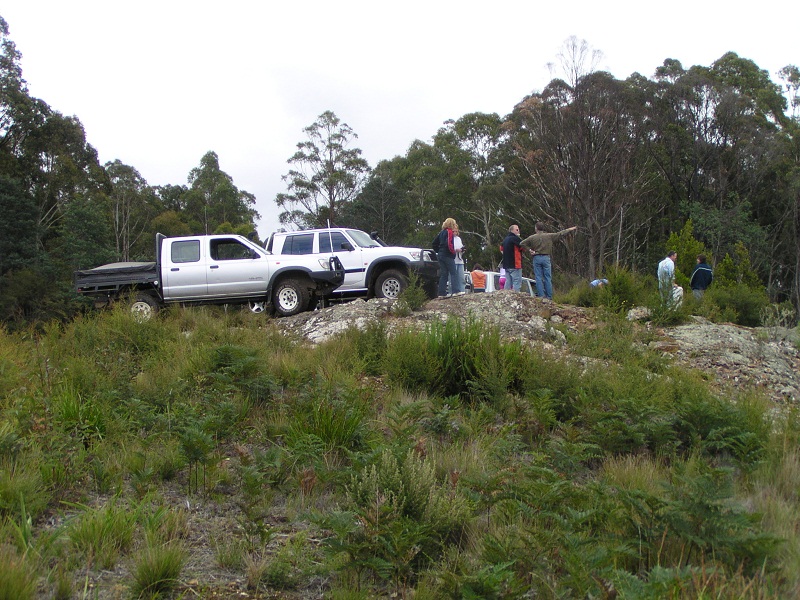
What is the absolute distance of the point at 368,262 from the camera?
48.2ft

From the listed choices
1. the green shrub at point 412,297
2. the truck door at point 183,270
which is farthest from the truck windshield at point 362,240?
the green shrub at point 412,297

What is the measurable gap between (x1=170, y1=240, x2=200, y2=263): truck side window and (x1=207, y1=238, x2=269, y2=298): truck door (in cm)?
28

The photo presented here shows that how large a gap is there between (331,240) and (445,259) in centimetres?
244

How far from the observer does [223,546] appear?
4051 millimetres

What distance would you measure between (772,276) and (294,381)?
144 feet

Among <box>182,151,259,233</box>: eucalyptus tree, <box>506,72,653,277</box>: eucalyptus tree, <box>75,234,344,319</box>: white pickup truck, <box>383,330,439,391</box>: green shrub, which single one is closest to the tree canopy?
<box>506,72,653,277</box>: eucalyptus tree

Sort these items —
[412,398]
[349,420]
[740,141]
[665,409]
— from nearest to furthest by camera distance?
[349,420]
[665,409]
[412,398]
[740,141]

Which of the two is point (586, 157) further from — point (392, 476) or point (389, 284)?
point (392, 476)

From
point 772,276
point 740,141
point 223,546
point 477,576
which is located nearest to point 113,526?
point 223,546

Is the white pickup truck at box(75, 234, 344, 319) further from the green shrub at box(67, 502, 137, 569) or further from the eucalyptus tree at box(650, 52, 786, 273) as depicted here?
the eucalyptus tree at box(650, 52, 786, 273)

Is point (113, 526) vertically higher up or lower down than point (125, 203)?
lower down

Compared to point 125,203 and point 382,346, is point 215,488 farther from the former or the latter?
point 125,203

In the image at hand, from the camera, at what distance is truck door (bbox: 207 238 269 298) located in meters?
14.5

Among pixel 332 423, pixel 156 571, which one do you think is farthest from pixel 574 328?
pixel 156 571
